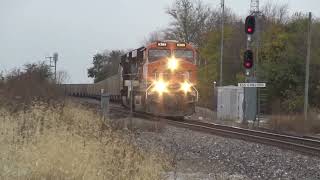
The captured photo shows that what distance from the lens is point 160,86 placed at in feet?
89.6

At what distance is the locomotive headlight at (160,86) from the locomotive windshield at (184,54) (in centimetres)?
167

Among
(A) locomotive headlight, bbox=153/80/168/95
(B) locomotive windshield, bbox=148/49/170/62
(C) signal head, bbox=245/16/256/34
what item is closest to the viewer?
(C) signal head, bbox=245/16/256/34

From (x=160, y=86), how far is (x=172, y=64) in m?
1.38

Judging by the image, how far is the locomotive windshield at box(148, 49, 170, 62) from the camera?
2775 centimetres

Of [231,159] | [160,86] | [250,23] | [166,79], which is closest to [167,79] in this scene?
[166,79]

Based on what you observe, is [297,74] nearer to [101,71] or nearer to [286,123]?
[286,123]

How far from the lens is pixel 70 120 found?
1836cm

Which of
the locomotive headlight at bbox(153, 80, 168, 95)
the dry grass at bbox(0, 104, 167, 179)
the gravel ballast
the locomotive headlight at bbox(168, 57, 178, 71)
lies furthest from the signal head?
the dry grass at bbox(0, 104, 167, 179)

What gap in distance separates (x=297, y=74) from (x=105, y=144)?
3621 cm

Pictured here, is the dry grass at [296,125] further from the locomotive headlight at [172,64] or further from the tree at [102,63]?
the tree at [102,63]

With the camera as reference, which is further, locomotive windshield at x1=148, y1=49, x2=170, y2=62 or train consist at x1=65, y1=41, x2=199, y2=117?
locomotive windshield at x1=148, y1=49, x2=170, y2=62

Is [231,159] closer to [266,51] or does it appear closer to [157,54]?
[157,54]

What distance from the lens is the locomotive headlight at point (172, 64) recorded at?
27.8 m

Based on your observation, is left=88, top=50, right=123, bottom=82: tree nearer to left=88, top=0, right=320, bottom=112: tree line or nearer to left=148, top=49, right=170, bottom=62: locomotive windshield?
left=88, top=0, right=320, bottom=112: tree line
